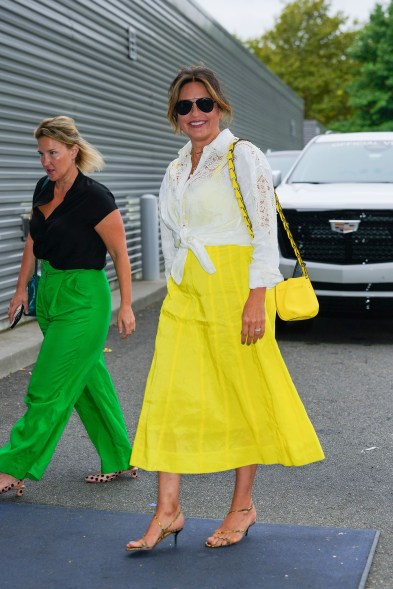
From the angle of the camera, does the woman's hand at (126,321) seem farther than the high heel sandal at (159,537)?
Yes

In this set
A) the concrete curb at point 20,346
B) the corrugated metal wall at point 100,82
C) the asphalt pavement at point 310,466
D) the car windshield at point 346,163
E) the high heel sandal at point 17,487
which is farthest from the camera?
the car windshield at point 346,163

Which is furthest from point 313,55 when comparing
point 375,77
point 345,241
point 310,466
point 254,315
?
point 254,315

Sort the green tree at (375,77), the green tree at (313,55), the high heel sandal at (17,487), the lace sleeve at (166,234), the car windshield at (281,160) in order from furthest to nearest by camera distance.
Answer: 1. the green tree at (313,55)
2. the green tree at (375,77)
3. the car windshield at (281,160)
4. the high heel sandal at (17,487)
5. the lace sleeve at (166,234)

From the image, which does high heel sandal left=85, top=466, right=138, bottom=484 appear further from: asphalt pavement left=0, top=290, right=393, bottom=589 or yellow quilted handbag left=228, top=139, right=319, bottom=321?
yellow quilted handbag left=228, top=139, right=319, bottom=321

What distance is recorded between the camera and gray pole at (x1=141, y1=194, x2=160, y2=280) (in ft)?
46.6

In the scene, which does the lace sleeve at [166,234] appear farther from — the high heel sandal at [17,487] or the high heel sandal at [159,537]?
the high heel sandal at [17,487]

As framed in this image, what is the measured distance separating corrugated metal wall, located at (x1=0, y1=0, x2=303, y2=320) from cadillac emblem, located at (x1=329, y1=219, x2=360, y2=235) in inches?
121

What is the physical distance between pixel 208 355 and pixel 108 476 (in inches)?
56.2

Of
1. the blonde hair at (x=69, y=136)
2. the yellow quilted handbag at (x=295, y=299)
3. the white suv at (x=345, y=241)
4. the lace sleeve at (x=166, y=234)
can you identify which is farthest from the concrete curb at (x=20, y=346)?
the yellow quilted handbag at (x=295, y=299)

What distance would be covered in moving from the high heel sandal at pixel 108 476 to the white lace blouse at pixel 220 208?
1.52 m

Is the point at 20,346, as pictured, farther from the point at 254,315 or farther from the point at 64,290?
the point at 254,315

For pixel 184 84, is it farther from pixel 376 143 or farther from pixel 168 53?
pixel 168 53

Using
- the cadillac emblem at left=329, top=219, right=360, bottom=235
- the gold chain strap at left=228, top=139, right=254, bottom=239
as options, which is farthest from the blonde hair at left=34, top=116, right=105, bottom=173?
the cadillac emblem at left=329, top=219, right=360, bottom=235

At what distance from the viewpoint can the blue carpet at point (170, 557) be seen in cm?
396
